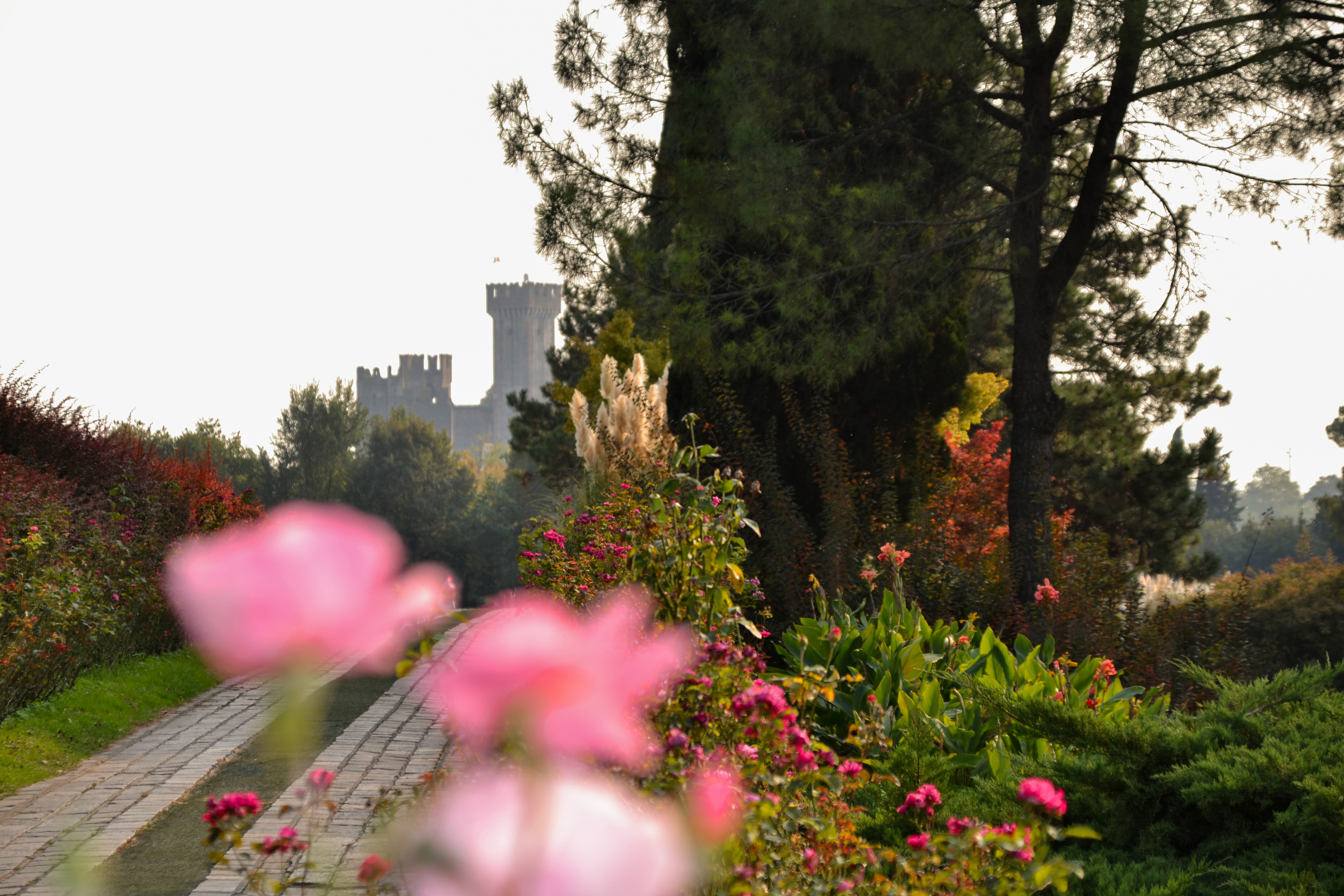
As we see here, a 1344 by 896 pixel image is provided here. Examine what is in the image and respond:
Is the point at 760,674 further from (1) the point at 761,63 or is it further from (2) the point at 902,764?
(1) the point at 761,63

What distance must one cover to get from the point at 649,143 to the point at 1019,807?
27.7 feet

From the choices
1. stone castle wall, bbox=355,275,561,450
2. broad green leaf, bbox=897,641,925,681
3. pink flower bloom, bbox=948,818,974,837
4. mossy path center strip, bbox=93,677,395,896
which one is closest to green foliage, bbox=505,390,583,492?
mossy path center strip, bbox=93,677,395,896

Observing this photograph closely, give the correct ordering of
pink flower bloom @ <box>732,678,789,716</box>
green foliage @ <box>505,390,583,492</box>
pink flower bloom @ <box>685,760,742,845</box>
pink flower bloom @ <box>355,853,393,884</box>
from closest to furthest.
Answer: pink flower bloom @ <box>685,760,742,845</box>
pink flower bloom @ <box>355,853,393,884</box>
pink flower bloom @ <box>732,678,789,716</box>
green foliage @ <box>505,390,583,492</box>

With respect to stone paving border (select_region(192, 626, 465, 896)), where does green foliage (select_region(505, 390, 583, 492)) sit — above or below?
above

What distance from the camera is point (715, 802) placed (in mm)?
1231

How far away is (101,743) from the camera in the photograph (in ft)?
17.6

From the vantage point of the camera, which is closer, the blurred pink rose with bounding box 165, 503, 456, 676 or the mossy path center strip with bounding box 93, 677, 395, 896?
the blurred pink rose with bounding box 165, 503, 456, 676

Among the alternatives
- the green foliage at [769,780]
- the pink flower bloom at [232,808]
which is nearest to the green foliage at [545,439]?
the green foliage at [769,780]

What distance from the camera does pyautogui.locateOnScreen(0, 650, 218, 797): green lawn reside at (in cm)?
478

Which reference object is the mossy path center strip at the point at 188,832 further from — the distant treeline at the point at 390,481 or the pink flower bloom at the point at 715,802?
the distant treeline at the point at 390,481

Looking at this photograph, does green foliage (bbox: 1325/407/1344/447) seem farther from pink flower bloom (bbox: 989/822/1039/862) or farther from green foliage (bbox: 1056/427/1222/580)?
pink flower bloom (bbox: 989/822/1039/862)

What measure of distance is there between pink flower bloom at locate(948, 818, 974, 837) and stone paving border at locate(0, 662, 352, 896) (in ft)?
6.62

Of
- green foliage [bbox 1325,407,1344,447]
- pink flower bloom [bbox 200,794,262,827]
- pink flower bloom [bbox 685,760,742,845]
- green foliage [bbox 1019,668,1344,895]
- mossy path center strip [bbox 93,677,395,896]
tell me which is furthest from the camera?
green foliage [bbox 1325,407,1344,447]

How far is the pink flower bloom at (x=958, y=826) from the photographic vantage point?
1837 mm
